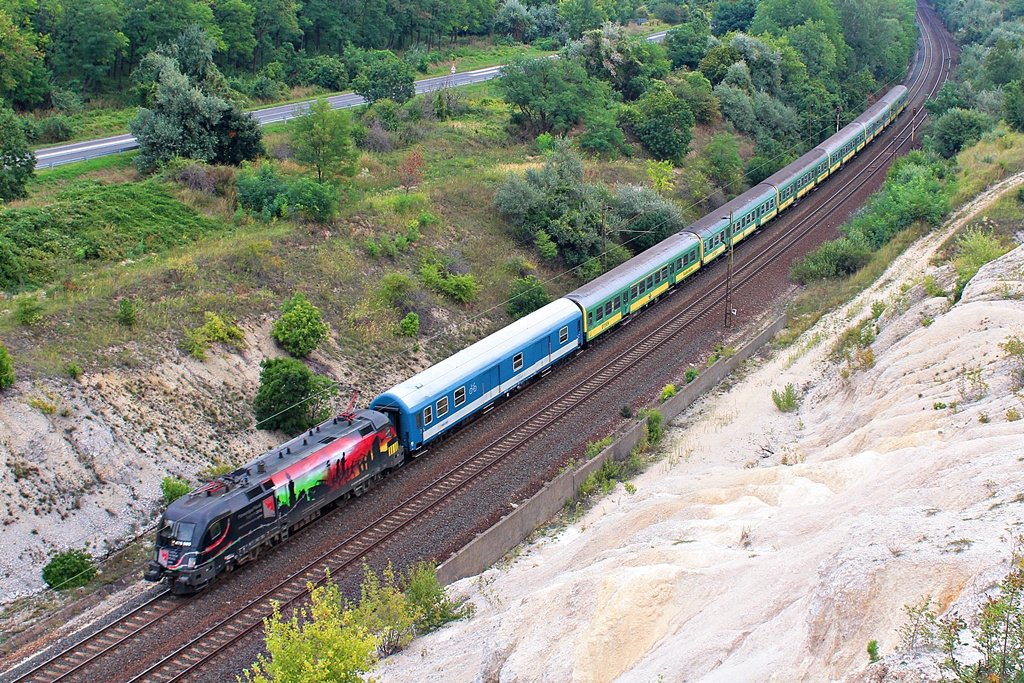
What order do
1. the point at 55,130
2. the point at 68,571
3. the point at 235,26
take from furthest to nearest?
the point at 235,26
the point at 55,130
the point at 68,571

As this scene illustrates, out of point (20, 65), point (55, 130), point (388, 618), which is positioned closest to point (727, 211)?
point (388, 618)

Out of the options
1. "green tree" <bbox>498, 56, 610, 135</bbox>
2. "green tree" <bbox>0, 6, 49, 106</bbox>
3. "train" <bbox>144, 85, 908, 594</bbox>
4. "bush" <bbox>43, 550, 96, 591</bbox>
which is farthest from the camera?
"green tree" <bbox>498, 56, 610, 135</bbox>

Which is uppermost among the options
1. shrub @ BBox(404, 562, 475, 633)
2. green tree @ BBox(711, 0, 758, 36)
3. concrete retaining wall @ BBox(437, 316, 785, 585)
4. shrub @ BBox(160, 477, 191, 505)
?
green tree @ BBox(711, 0, 758, 36)

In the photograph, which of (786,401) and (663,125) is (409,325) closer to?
(786,401)

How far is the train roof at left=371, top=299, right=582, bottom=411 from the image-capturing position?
2906 centimetres

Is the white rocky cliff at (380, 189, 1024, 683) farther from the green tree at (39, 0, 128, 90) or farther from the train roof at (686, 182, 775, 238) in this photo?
the green tree at (39, 0, 128, 90)

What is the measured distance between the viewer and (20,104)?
2002 inches

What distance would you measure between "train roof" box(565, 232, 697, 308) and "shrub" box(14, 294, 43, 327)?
20.0 m

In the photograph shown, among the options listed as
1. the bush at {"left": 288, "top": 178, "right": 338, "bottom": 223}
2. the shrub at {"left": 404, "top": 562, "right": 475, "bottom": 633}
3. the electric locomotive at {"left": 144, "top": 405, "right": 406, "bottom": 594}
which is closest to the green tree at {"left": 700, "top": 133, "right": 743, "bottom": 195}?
the bush at {"left": 288, "top": 178, "right": 338, "bottom": 223}

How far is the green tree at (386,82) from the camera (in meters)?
59.9

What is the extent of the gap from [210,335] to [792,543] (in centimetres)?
2200

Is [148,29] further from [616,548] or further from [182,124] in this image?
[616,548]

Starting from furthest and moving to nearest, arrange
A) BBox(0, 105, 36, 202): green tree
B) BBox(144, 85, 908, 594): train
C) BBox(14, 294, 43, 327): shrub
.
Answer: BBox(0, 105, 36, 202): green tree, BBox(14, 294, 43, 327): shrub, BBox(144, 85, 908, 594): train

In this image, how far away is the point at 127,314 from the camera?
30.4 metres
